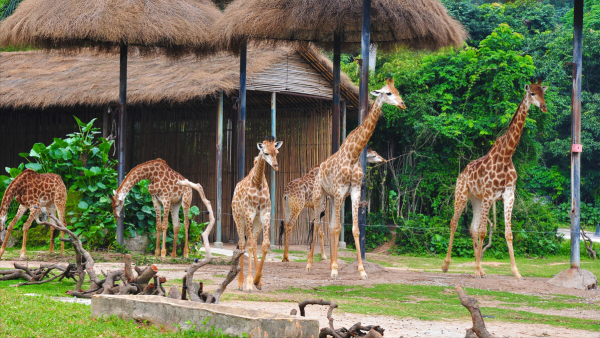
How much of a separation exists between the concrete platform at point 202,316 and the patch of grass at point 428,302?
6.36 ft

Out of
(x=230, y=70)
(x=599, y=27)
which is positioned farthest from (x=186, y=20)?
(x=599, y=27)

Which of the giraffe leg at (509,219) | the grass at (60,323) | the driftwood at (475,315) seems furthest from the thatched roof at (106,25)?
the driftwood at (475,315)

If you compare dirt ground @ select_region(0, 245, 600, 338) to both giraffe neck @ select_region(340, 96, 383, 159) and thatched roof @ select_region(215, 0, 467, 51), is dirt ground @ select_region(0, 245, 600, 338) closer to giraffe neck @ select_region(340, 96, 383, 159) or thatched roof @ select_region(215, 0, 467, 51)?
giraffe neck @ select_region(340, 96, 383, 159)

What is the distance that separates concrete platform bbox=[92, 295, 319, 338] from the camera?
4.61 meters

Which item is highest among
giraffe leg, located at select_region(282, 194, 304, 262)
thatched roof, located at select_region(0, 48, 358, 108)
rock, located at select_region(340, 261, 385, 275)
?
thatched roof, located at select_region(0, 48, 358, 108)

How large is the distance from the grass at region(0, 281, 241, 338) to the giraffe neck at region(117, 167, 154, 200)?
527 cm

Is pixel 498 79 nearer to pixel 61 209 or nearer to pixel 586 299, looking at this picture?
pixel 586 299

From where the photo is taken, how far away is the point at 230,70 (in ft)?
46.5

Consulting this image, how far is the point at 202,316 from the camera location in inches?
196

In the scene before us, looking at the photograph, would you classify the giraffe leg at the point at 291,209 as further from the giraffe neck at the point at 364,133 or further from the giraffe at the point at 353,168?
the giraffe neck at the point at 364,133

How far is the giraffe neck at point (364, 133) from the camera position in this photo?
31.1 ft

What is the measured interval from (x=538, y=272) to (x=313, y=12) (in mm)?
5609

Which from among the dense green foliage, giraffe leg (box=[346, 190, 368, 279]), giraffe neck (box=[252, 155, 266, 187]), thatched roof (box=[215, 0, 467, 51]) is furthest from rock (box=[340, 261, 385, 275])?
thatched roof (box=[215, 0, 467, 51])

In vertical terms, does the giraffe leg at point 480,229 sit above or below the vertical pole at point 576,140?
below
